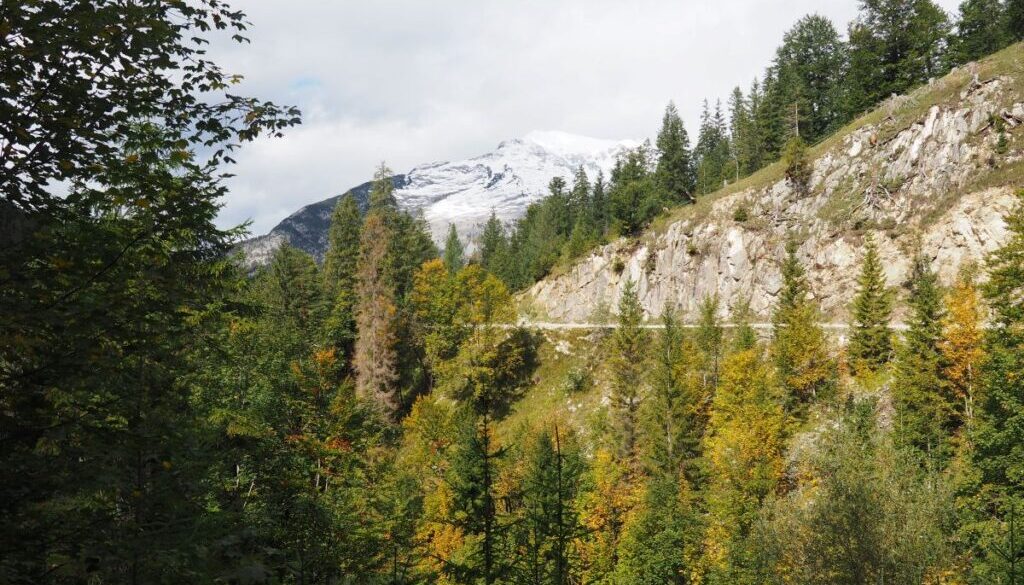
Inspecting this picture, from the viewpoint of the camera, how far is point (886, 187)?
4794 cm

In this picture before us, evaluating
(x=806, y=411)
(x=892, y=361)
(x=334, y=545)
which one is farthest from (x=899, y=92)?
(x=334, y=545)

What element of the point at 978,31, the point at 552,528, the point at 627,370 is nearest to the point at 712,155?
the point at 978,31

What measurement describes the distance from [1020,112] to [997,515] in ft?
110

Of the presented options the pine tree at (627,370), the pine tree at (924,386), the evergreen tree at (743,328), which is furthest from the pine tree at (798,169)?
the pine tree at (924,386)

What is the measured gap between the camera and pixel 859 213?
48438 millimetres

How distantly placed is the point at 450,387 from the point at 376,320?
10.5 metres

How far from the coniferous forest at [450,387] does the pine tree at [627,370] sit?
0.26 metres

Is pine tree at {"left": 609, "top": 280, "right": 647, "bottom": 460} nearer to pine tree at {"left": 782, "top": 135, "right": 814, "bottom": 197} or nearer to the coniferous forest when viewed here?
the coniferous forest

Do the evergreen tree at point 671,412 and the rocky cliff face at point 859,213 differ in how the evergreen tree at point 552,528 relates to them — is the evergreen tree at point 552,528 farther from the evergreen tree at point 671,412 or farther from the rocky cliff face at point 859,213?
the rocky cliff face at point 859,213

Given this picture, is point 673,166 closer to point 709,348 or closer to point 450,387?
point 709,348

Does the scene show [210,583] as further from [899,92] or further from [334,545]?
[899,92]

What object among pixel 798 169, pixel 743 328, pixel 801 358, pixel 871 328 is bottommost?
pixel 801 358

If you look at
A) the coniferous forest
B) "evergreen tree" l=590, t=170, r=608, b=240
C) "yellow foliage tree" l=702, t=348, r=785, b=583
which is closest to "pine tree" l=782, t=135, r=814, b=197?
the coniferous forest

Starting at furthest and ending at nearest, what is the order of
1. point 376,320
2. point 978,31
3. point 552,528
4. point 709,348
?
point 978,31, point 376,320, point 709,348, point 552,528
